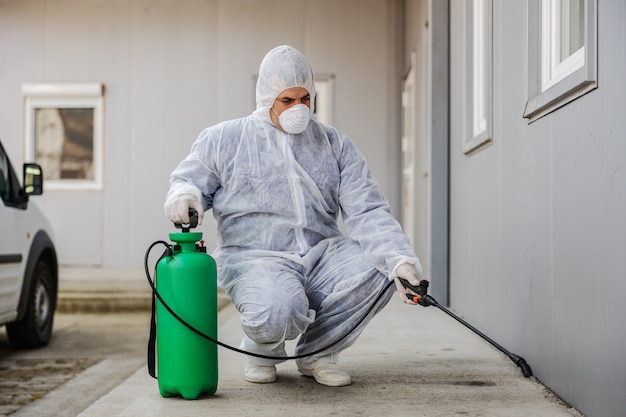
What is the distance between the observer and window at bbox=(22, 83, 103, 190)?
10266 mm

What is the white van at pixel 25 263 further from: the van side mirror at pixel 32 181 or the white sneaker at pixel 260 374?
the white sneaker at pixel 260 374

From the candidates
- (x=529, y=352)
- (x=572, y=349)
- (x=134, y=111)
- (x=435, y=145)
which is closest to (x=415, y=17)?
(x=435, y=145)

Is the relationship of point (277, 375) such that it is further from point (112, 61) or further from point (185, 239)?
point (112, 61)

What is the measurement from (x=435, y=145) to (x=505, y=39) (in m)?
2.12

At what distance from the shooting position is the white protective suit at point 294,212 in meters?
3.17

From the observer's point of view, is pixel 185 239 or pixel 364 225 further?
pixel 364 225

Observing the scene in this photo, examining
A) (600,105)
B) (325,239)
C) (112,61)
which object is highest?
(112,61)

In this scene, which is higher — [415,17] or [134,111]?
[415,17]

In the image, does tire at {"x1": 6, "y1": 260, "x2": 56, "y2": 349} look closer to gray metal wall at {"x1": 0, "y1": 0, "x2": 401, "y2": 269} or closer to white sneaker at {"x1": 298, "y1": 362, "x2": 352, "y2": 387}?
white sneaker at {"x1": 298, "y1": 362, "x2": 352, "y2": 387}

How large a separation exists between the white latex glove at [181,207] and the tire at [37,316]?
2.85 m

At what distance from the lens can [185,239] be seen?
286cm

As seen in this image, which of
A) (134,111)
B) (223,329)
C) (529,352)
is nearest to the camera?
(529,352)

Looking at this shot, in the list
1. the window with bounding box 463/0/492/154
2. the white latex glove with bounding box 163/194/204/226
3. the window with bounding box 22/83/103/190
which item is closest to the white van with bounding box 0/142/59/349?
the white latex glove with bounding box 163/194/204/226

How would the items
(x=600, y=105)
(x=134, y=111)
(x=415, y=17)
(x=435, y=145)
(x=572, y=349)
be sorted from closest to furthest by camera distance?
(x=600, y=105)
(x=572, y=349)
(x=435, y=145)
(x=415, y=17)
(x=134, y=111)
